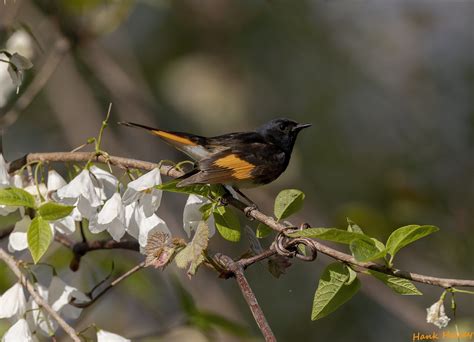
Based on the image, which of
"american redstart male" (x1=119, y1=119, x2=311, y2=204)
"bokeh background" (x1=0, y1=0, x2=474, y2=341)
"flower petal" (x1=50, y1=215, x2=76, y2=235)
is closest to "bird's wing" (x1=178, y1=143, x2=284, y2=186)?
"american redstart male" (x1=119, y1=119, x2=311, y2=204)

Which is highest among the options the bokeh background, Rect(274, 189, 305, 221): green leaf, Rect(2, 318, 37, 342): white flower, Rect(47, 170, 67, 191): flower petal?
Rect(274, 189, 305, 221): green leaf

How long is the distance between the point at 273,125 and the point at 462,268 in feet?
6.21

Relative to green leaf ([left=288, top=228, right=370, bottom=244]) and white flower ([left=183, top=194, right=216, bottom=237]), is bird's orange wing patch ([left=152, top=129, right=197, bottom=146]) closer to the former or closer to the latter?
white flower ([left=183, top=194, right=216, bottom=237])

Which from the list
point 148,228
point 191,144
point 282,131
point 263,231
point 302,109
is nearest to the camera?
point 263,231

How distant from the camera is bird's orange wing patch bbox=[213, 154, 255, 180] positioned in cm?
208

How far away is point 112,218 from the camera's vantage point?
1.61 m

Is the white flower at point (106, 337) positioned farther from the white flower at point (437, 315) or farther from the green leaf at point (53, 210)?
the white flower at point (437, 315)

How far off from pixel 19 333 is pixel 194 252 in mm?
547

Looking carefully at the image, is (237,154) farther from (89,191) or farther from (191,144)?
(89,191)

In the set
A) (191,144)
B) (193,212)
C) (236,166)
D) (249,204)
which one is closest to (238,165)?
(236,166)

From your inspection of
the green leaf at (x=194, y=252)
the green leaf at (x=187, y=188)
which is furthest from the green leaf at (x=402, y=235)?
the green leaf at (x=187, y=188)

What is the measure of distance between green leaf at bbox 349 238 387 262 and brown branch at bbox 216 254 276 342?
0.21m

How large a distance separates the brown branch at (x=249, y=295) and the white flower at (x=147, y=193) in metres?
0.26

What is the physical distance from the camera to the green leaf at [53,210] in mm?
1378
